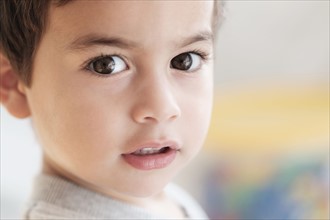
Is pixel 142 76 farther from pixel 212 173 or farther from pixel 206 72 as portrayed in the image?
pixel 212 173

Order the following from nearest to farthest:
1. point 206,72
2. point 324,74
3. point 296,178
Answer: point 206,72, point 296,178, point 324,74

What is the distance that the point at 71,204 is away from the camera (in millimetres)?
714

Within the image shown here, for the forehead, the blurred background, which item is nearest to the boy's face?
the forehead

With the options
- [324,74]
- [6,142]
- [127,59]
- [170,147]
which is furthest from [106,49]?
[324,74]

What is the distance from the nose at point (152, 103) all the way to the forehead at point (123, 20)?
0.04 m

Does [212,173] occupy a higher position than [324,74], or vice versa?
[324,74]

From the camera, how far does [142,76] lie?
0.64 m

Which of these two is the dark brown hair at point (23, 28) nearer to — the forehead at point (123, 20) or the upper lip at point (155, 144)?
the forehead at point (123, 20)

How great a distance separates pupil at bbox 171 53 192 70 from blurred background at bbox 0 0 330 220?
0.55 m

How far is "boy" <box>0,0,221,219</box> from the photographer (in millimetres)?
621

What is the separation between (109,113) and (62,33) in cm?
9

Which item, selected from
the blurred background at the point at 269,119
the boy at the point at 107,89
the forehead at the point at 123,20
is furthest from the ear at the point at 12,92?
the blurred background at the point at 269,119

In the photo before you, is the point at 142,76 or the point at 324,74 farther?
the point at 324,74

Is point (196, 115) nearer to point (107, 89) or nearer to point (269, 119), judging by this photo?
point (107, 89)
